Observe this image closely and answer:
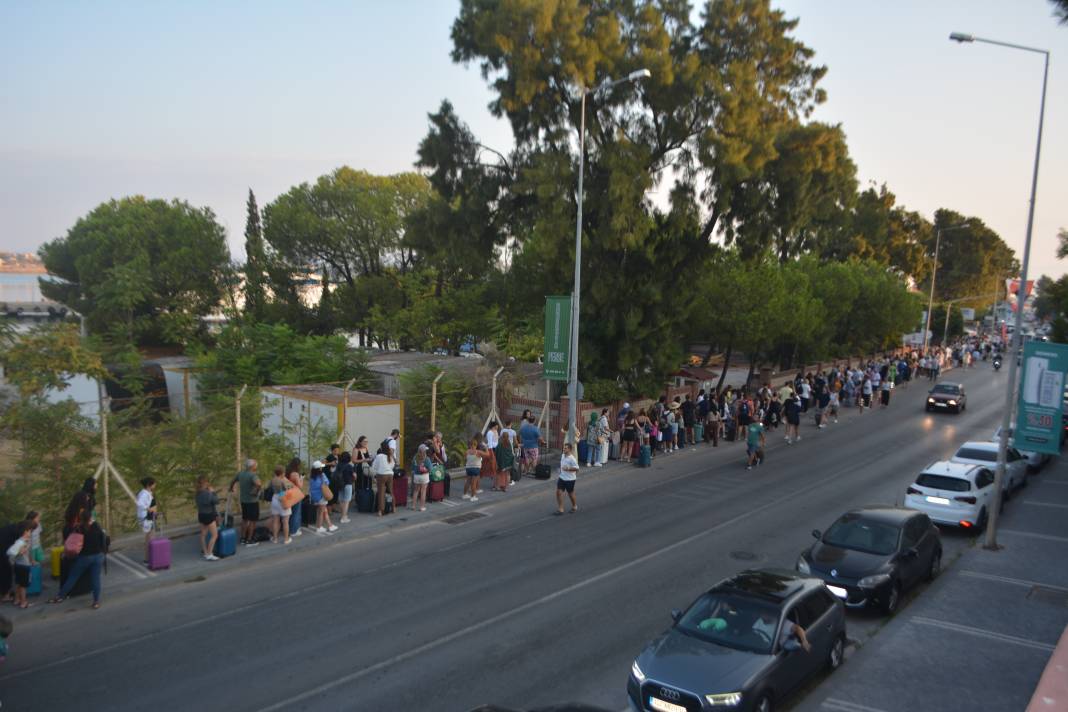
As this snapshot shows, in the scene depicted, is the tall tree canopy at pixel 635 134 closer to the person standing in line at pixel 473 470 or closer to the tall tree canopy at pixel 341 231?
the person standing in line at pixel 473 470

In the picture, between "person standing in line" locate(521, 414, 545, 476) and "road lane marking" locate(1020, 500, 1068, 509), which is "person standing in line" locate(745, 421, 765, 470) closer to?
"person standing in line" locate(521, 414, 545, 476)

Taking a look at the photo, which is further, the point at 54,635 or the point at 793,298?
the point at 793,298

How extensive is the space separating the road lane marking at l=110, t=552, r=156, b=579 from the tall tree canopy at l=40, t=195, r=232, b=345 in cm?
3865

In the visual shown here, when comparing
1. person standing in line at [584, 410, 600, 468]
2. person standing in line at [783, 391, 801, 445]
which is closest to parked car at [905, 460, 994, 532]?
person standing in line at [584, 410, 600, 468]

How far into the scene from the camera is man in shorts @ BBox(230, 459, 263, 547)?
13977 mm

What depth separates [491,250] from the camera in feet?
90.7

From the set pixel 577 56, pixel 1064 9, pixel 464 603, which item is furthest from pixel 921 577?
pixel 577 56

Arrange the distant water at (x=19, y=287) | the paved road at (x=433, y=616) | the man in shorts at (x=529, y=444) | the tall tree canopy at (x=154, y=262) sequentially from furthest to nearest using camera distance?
the distant water at (x=19, y=287) → the tall tree canopy at (x=154, y=262) → the man in shorts at (x=529, y=444) → the paved road at (x=433, y=616)

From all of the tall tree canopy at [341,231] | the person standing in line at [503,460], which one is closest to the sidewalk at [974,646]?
the person standing in line at [503,460]

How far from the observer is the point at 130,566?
12.9 m

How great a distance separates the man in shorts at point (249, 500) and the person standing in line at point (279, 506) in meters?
0.30

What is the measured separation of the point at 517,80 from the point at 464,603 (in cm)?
1787

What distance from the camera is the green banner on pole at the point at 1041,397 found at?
1438cm

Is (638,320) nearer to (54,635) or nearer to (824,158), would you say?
(824,158)
